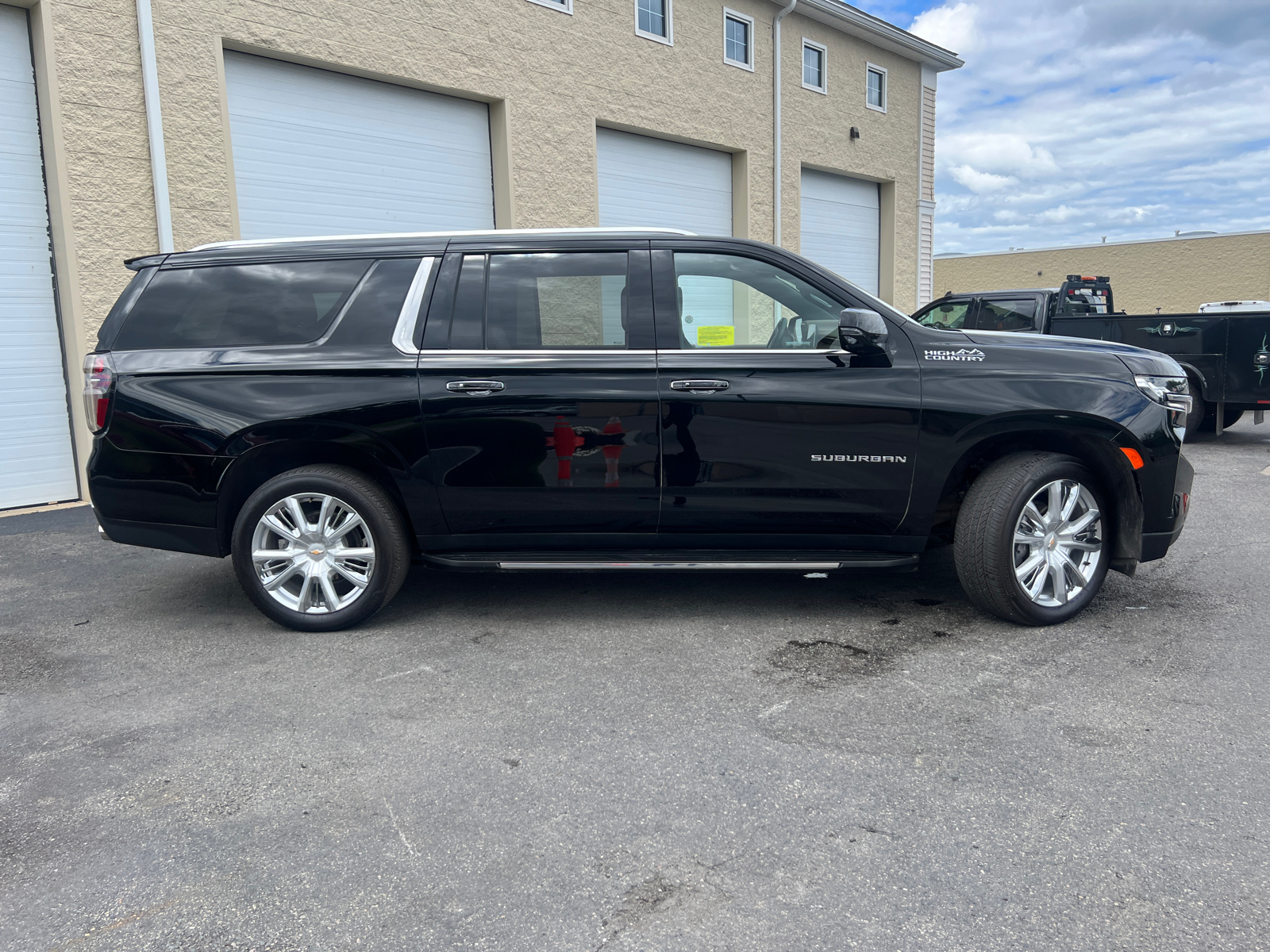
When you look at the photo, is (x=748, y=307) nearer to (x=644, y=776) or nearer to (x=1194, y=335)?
(x=644, y=776)

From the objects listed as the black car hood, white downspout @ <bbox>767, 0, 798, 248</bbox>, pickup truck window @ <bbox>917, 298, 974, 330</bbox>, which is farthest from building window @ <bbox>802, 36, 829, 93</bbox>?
the black car hood

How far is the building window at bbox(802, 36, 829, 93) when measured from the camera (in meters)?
16.3

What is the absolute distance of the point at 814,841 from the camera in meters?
2.64

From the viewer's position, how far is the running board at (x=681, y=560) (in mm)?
4516

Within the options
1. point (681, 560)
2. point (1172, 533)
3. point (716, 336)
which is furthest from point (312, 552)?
point (1172, 533)

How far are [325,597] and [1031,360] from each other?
3580mm

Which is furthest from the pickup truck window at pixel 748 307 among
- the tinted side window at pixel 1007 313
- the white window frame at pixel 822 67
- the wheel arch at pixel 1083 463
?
the white window frame at pixel 822 67

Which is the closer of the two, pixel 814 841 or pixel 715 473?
pixel 814 841

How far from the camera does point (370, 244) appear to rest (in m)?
4.60

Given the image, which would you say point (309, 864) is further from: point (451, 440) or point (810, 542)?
point (810, 542)

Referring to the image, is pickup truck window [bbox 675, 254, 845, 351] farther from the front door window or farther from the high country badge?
the high country badge

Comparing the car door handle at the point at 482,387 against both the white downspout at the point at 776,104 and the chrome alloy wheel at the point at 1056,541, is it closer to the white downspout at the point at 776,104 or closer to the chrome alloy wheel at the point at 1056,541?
the chrome alloy wheel at the point at 1056,541

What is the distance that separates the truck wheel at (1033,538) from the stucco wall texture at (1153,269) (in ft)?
130

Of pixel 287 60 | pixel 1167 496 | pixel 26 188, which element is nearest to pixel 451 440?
pixel 1167 496
